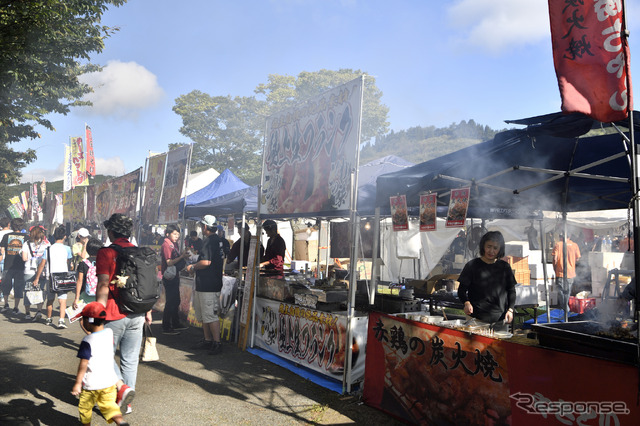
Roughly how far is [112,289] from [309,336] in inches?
117

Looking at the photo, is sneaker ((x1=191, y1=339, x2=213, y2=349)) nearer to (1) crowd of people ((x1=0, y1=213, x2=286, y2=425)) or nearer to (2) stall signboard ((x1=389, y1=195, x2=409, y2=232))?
(1) crowd of people ((x1=0, y1=213, x2=286, y2=425))

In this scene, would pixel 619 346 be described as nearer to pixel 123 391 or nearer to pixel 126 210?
pixel 123 391

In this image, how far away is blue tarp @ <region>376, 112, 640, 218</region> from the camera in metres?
5.28

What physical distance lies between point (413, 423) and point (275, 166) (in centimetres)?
504

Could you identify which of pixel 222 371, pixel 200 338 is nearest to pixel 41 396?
pixel 222 371

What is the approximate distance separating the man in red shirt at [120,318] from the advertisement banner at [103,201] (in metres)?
14.5

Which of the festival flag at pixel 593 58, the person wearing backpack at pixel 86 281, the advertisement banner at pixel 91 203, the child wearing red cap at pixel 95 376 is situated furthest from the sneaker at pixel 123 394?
the advertisement banner at pixel 91 203

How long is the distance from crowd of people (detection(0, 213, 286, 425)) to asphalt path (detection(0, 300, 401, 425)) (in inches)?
20.1

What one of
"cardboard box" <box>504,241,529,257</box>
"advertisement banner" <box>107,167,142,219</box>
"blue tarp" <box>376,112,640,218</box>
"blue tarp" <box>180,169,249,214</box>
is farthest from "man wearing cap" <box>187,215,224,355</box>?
"cardboard box" <box>504,241,529,257</box>

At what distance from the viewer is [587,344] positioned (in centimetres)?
333

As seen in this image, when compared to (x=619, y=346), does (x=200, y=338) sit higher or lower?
lower

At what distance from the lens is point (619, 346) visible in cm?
316

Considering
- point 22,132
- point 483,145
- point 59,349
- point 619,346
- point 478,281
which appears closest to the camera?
point 619,346

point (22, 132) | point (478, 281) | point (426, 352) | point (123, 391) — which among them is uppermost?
point (22, 132)
